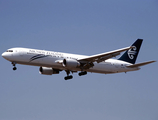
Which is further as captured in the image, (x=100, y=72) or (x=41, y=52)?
(x=100, y=72)

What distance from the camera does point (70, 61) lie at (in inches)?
2243

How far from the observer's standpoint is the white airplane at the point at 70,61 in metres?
55.0

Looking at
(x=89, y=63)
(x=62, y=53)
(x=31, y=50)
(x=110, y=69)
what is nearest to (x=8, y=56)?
(x=31, y=50)

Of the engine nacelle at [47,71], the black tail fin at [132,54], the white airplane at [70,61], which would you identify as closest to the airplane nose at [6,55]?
the white airplane at [70,61]

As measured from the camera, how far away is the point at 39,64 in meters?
55.8

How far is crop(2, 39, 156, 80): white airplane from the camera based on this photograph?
5503cm

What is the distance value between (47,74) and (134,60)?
58.9 feet

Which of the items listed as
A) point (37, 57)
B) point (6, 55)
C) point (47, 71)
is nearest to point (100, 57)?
point (37, 57)

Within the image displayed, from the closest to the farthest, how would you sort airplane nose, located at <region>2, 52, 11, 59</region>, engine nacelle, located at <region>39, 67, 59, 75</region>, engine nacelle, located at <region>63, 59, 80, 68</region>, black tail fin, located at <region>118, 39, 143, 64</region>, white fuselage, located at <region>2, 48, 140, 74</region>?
white fuselage, located at <region>2, 48, 140, 74</region> → airplane nose, located at <region>2, 52, 11, 59</region> → engine nacelle, located at <region>63, 59, 80, 68</region> → engine nacelle, located at <region>39, 67, 59, 75</region> → black tail fin, located at <region>118, 39, 143, 64</region>

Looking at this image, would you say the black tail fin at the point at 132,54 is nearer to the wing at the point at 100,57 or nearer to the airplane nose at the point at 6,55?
the wing at the point at 100,57

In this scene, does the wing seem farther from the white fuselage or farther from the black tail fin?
the black tail fin

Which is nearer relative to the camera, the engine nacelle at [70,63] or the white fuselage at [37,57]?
the white fuselage at [37,57]

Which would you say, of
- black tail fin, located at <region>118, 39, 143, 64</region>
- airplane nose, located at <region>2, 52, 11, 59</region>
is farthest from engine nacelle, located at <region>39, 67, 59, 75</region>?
black tail fin, located at <region>118, 39, 143, 64</region>

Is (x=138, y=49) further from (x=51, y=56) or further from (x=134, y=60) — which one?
(x=51, y=56)
